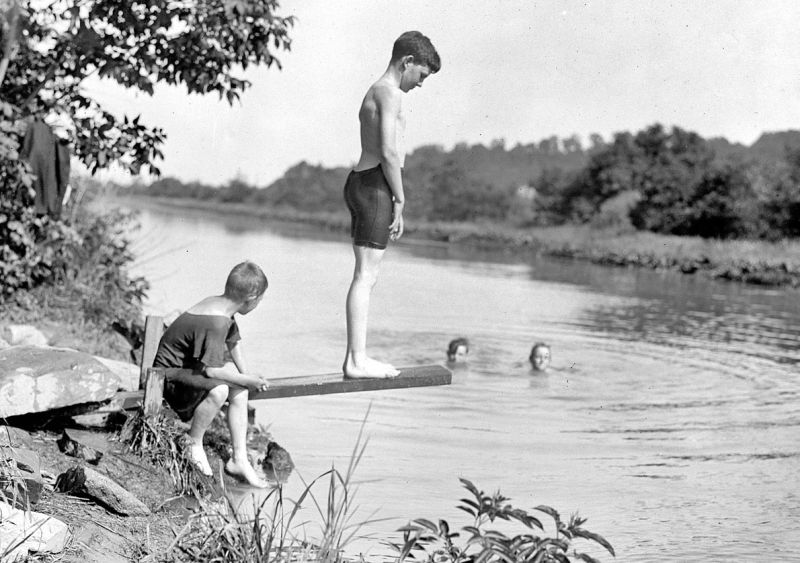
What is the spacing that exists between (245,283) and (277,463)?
1.79 metres

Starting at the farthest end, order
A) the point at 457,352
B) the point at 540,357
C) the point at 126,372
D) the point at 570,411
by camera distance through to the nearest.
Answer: the point at 457,352 → the point at 540,357 → the point at 570,411 → the point at 126,372

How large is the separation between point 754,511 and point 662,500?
0.66 metres

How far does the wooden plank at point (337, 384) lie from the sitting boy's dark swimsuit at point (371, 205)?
35.9 inches

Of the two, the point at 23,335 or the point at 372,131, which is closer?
the point at 372,131

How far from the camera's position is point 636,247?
45.6 m

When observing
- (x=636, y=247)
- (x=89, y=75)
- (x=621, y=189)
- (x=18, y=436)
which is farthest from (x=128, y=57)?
(x=621, y=189)

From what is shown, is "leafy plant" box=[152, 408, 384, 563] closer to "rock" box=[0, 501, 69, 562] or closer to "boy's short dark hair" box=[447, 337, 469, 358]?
"rock" box=[0, 501, 69, 562]

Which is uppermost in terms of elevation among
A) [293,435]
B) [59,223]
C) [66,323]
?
[59,223]

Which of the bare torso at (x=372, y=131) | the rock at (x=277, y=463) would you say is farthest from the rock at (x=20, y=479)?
the bare torso at (x=372, y=131)

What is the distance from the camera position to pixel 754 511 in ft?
25.8

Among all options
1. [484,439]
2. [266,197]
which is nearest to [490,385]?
[484,439]

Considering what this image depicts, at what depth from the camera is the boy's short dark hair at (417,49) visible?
673 cm

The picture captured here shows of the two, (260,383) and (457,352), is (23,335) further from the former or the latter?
(457,352)

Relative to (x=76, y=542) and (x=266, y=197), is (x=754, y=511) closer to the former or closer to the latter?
(x=76, y=542)
